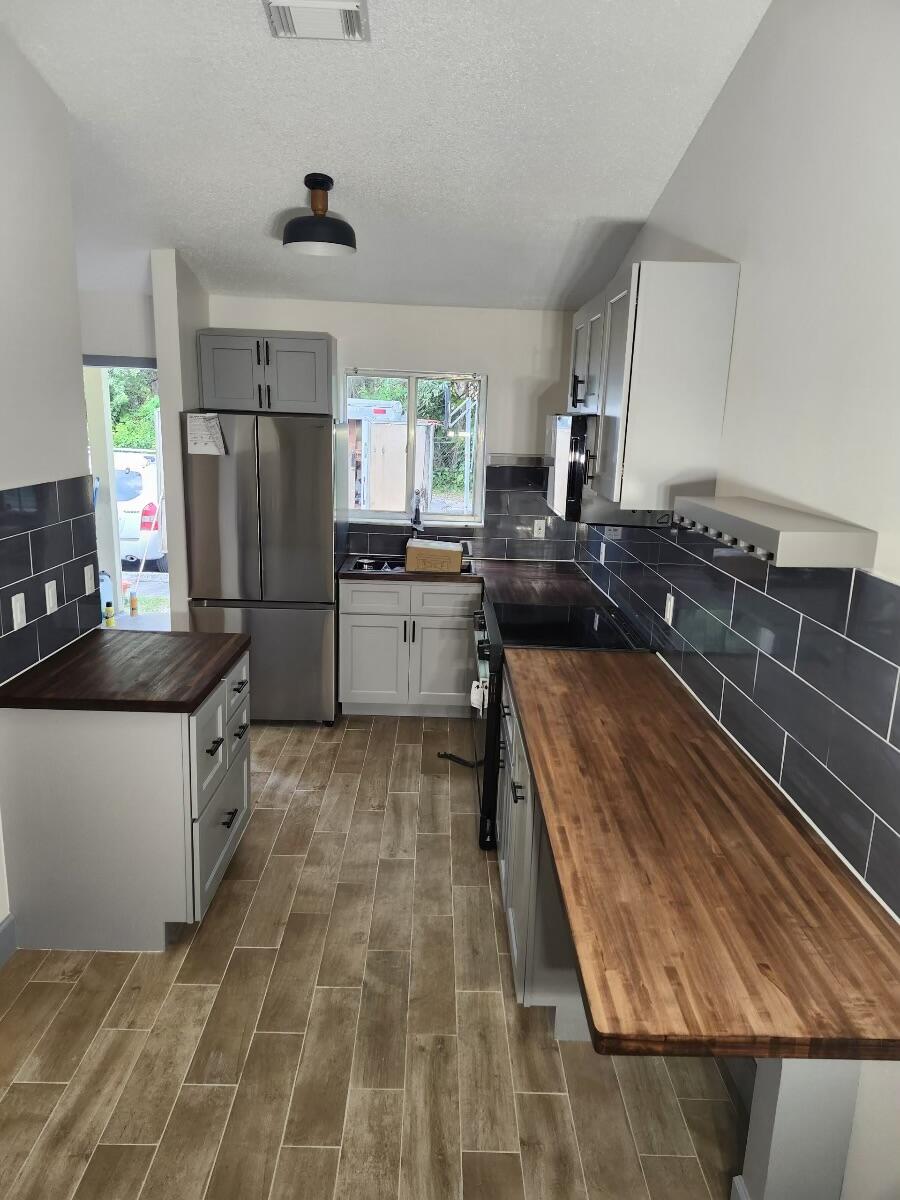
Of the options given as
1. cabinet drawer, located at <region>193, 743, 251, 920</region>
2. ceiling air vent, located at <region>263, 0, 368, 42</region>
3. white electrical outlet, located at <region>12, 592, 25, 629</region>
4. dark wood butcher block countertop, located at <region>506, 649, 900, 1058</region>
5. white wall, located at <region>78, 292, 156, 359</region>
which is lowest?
cabinet drawer, located at <region>193, 743, 251, 920</region>

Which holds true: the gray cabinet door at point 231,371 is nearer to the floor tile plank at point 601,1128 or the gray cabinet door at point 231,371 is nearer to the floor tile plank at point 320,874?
the floor tile plank at point 320,874

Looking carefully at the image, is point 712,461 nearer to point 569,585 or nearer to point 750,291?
point 750,291

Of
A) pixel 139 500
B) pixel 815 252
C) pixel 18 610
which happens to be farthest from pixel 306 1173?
pixel 139 500

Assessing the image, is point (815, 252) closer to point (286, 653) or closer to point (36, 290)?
point (36, 290)

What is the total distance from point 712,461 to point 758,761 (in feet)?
3.29

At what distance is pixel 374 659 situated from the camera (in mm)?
4516

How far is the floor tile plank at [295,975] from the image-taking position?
2.30 metres

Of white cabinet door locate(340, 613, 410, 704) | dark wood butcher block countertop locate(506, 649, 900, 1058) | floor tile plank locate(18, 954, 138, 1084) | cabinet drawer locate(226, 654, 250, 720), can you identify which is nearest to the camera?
dark wood butcher block countertop locate(506, 649, 900, 1058)

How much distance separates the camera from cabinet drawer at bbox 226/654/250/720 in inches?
112

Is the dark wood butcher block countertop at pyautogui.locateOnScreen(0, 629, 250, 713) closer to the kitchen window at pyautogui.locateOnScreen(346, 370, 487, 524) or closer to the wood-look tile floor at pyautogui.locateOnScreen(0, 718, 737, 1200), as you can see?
the wood-look tile floor at pyautogui.locateOnScreen(0, 718, 737, 1200)

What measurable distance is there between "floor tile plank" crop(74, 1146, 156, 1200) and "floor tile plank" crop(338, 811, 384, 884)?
1.23 meters

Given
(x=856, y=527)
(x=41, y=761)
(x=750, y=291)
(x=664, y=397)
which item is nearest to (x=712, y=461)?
(x=664, y=397)

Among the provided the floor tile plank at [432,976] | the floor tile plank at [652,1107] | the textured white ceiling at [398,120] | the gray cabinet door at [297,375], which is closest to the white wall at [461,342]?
the gray cabinet door at [297,375]

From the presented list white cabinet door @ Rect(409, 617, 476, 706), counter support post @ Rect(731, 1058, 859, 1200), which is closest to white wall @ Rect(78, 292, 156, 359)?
white cabinet door @ Rect(409, 617, 476, 706)
